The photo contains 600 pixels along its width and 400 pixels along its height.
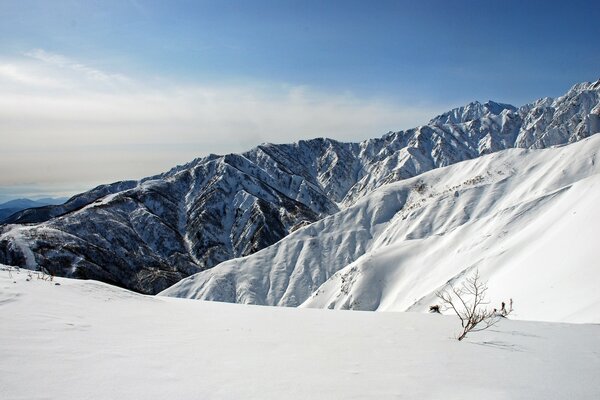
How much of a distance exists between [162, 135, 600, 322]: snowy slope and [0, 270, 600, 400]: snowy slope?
6363mm

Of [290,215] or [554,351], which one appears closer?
[554,351]

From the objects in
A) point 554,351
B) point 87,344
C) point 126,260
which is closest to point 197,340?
point 87,344

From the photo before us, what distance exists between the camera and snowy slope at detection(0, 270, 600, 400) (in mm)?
5156

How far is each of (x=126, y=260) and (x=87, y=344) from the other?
495 feet

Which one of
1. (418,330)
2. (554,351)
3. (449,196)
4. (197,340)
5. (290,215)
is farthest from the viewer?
(290,215)

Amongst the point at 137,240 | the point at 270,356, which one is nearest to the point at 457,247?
the point at 270,356

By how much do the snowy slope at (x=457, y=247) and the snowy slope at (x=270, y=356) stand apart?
6.36m

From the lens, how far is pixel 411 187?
12125 centimetres

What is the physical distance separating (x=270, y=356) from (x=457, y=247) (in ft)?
164

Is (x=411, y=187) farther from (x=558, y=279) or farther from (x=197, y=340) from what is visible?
(x=197, y=340)

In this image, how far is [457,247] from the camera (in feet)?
170

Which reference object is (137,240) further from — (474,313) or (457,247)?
(474,313)

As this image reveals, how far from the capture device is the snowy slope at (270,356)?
5.16 metres

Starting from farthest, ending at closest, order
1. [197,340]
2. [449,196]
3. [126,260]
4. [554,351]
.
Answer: [126,260], [449,196], [197,340], [554,351]
